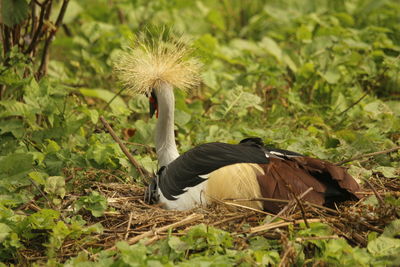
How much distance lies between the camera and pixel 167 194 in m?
3.32

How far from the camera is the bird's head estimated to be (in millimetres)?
3551

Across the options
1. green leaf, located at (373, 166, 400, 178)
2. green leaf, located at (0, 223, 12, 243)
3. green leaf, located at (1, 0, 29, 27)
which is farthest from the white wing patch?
green leaf, located at (1, 0, 29, 27)

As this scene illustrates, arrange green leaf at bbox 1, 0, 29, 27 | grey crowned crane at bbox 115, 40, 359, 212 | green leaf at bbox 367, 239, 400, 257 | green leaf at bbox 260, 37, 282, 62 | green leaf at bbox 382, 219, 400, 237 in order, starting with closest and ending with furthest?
green leaf at bbox 367, 239, 400, 257 < green leaf at bbox 382, 219, 400, 237 < grey crowned crane at bbox 115, 40, 359, 212 < green leaf at bbox 1, 0, 29, 27 < green leaf at bbox 260, 37, 282, 62

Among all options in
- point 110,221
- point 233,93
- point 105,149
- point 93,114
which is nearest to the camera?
point 110,221

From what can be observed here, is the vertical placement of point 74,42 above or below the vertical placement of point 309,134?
above

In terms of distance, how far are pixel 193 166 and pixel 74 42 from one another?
8.41 ft

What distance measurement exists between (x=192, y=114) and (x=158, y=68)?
1014 millimetres

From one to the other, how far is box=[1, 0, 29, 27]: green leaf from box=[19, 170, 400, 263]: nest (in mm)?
1140

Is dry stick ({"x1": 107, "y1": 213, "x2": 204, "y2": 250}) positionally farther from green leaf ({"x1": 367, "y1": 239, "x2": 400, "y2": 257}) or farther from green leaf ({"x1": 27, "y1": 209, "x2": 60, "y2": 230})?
green leaf ({"x1": 367, "y1": 239, "x2": 400, "y2": 257})

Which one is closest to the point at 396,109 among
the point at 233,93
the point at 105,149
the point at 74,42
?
the point at 233,93

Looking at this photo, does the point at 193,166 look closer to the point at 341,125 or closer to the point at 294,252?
the point at 294,252

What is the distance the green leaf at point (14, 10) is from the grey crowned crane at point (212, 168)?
0.65m

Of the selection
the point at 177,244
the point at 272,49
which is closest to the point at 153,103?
the point at 177,244

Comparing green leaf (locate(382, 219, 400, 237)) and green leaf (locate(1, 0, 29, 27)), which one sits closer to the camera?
green leaf (locate(382, 219, 400, 237))
